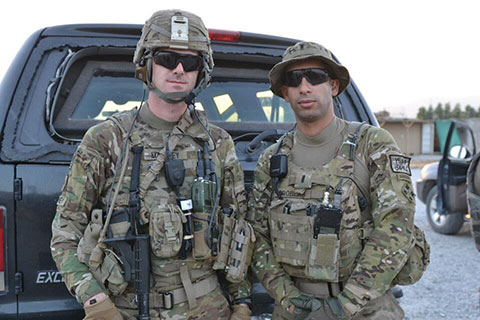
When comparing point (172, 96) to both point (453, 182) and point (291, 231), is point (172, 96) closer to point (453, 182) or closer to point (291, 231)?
point (291, 231)

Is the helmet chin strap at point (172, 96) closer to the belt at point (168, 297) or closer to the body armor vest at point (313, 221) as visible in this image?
the body armor vest at point (313, 221)

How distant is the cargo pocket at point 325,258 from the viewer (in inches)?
73.7

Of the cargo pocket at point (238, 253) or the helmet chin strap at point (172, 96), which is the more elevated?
the helmet chin strap at point (172, 96)

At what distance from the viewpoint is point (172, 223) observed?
1810 millimetres

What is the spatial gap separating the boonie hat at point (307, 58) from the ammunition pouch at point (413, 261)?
717 millimetres

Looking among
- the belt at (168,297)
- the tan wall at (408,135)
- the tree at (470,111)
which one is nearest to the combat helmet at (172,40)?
the belt at (168,297)

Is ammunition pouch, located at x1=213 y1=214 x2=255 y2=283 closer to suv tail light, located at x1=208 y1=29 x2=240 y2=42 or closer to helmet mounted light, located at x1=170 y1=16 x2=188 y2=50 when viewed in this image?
helmet mounted light, located at x1=170 y1=16 x2=188 y2=50

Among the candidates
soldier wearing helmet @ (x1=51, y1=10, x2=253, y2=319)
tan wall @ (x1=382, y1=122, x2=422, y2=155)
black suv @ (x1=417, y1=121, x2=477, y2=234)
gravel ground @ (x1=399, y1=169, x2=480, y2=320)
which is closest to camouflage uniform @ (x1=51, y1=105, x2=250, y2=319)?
soldier wearing helmet @ (x1=51, y1=10, x2=253, y2=319)

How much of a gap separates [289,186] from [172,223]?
0.55m

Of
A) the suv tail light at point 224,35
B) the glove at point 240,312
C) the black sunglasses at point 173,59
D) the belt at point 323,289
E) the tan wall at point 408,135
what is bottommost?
the tan wall at point 408,135

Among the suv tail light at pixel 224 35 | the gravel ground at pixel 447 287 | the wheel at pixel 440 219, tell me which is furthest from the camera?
the wheel at pixel 440 219

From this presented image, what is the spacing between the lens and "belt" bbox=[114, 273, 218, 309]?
1.87 m

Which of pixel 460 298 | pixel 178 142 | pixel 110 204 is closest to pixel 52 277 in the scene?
pixel 110 204

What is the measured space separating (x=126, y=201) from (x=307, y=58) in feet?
3.34
